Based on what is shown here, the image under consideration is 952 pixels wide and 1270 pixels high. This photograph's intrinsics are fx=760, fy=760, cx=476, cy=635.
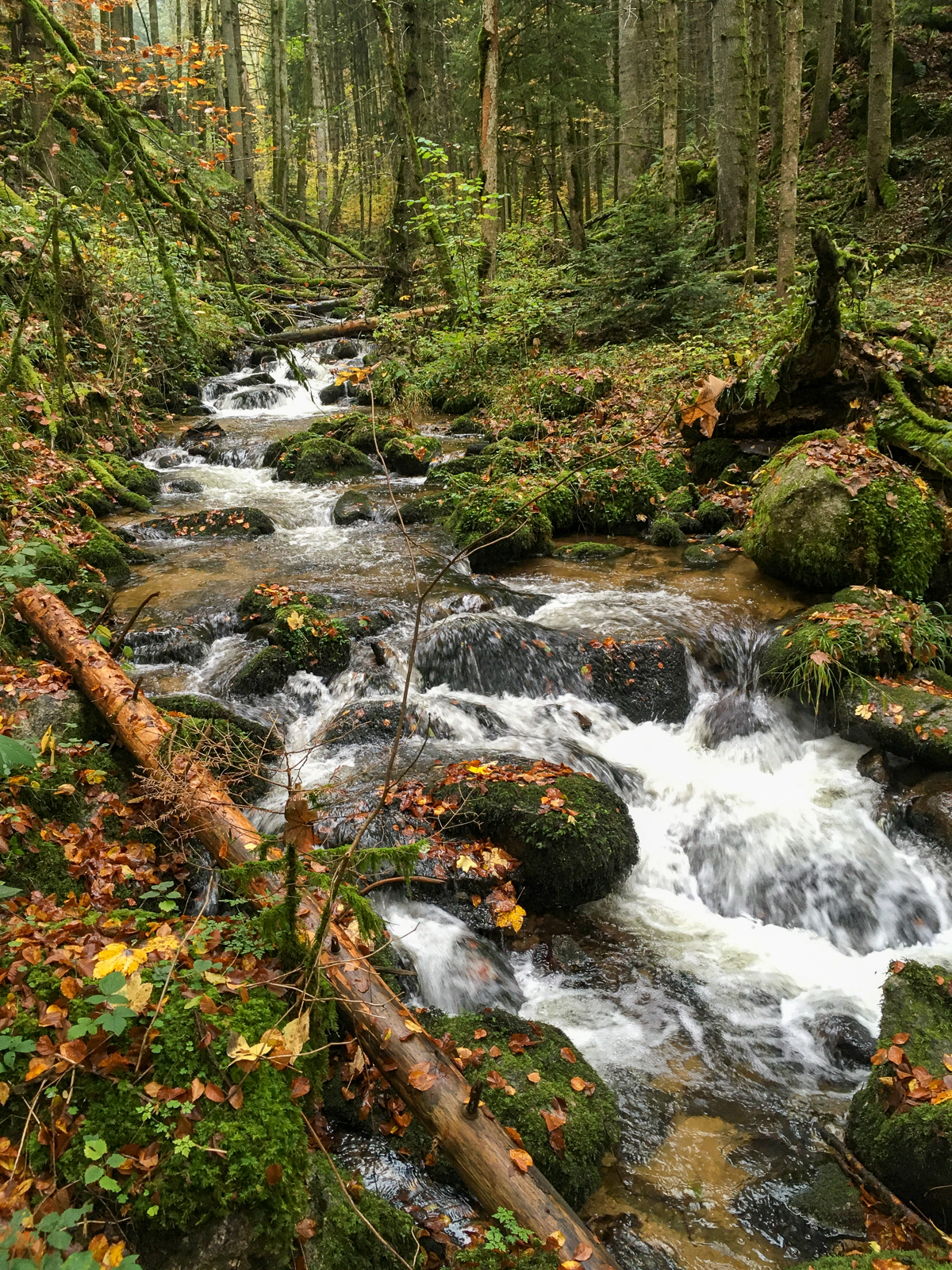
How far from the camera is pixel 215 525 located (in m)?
10.6

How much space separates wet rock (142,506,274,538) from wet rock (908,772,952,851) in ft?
27.7

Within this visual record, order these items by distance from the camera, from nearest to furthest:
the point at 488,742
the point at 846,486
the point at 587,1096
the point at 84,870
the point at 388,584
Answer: the point at 587,1096, the point at 84,870, the point at 488,742, the point at 846,486, the point at 388,584

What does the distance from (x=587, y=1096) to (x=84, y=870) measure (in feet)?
9.18

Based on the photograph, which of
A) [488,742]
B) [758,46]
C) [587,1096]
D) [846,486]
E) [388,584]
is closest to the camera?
[587,1096]

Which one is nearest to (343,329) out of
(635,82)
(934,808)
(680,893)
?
(635,82)

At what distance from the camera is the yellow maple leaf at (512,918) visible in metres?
4.95

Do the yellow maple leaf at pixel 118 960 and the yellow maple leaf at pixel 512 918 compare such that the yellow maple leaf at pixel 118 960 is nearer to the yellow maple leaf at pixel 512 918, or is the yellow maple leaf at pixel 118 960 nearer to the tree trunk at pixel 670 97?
the yellow maple leaf at pixel 512 918

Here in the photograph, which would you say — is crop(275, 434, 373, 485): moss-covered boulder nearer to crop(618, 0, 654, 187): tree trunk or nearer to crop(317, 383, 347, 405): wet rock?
crop(317, 383, 347, 405): wet rock

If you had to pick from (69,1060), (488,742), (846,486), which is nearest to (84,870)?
(69,1060)

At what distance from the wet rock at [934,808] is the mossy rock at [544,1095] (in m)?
3.31

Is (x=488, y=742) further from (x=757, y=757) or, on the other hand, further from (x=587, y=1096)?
(x=587, y=1096)

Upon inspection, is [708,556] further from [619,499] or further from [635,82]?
[635,82]

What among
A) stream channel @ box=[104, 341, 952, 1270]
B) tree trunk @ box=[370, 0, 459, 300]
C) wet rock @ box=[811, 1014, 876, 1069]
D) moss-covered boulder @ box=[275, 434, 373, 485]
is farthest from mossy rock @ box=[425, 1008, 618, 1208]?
tree trunk @ box=[370, 0, 459, 300]

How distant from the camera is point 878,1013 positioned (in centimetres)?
462
